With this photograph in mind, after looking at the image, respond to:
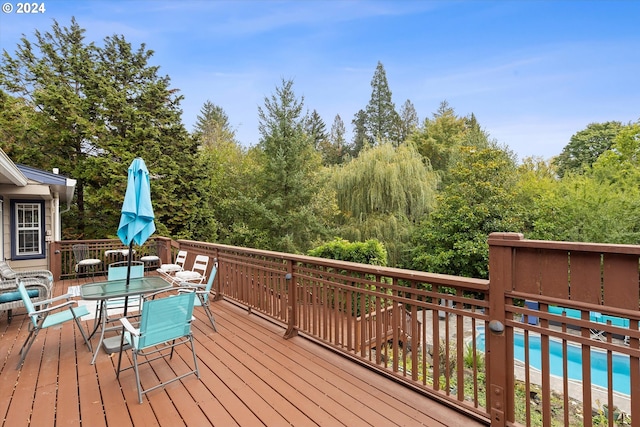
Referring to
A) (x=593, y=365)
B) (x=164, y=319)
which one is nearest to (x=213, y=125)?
(x=164, y=319)

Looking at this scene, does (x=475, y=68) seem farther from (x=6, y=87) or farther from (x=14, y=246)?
(x=6, y=87)

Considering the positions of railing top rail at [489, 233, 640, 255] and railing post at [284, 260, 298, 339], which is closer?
railing top rail at [489, 233, 640, 255]

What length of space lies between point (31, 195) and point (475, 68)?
49.2 feet

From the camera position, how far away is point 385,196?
13.5 metres

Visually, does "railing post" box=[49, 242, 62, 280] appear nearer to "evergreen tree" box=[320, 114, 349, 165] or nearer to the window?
the window

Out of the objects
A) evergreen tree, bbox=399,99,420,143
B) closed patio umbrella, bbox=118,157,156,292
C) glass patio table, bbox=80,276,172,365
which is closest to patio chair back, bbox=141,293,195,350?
glass patio table, bbox=80,276,172,365

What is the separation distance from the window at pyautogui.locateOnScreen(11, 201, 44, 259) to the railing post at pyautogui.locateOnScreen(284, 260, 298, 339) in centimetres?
738

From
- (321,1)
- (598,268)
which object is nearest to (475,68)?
(321,1)

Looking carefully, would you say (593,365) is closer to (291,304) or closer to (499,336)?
(291,304)

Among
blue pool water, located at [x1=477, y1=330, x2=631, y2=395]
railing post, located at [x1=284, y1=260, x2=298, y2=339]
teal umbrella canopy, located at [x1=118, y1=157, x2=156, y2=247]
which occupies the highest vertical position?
teal umbrella canopy, located at [x1=118, y1=157, x2=156, y2=247]

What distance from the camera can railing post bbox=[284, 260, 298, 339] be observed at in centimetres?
370

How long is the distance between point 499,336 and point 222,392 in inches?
81.1

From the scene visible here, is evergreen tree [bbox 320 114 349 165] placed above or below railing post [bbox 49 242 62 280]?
above

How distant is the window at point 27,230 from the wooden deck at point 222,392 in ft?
16.5
